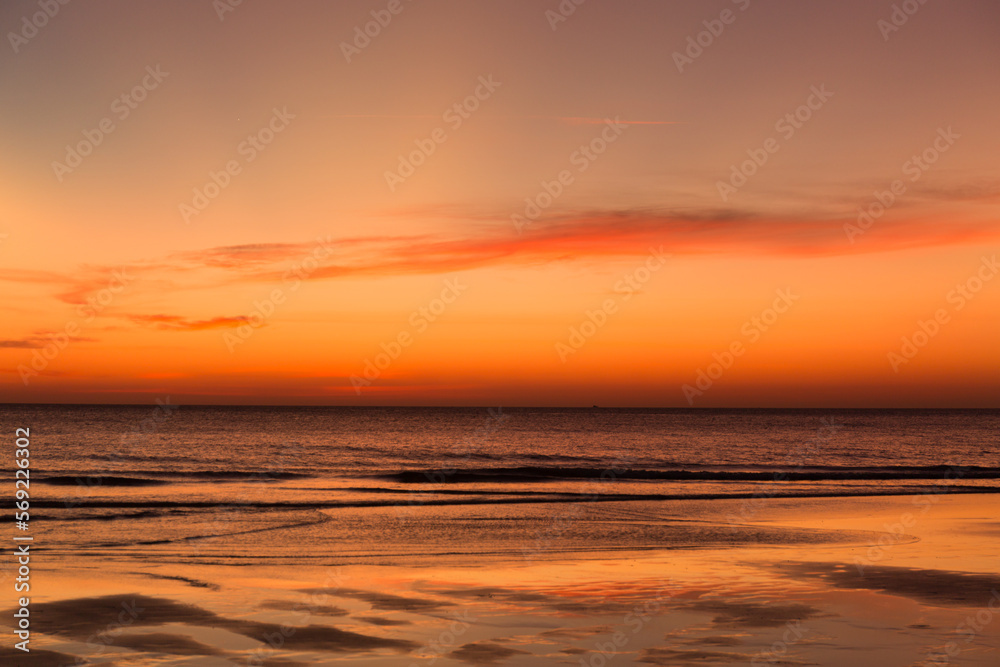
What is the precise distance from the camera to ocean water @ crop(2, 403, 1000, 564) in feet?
61.6

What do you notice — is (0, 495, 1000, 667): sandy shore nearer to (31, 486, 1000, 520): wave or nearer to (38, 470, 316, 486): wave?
(31, 486, 1000, 520): wave

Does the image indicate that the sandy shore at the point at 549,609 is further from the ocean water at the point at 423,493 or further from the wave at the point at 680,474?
the wave at the point at 680,474

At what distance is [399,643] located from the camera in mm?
10227

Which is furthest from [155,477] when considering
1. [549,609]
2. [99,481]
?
[549,609]

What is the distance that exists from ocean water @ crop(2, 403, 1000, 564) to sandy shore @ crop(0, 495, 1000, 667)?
196cm

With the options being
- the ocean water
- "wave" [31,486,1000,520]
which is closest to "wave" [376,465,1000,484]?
the ocean water

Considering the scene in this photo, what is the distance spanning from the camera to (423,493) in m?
33.3

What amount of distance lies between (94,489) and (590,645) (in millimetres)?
27677

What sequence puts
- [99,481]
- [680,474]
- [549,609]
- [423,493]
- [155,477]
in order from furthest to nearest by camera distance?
[680,474], [155,477], [99,481], [423,493], [549,609]

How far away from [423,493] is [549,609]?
2191cm

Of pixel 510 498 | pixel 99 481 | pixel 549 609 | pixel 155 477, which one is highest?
pixel 510 498

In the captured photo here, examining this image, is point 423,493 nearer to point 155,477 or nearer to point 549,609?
point 155,477

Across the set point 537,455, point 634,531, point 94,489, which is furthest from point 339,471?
point 634,531

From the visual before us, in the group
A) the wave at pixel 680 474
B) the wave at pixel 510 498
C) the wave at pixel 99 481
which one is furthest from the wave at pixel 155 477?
the wave at pixel 510 498
